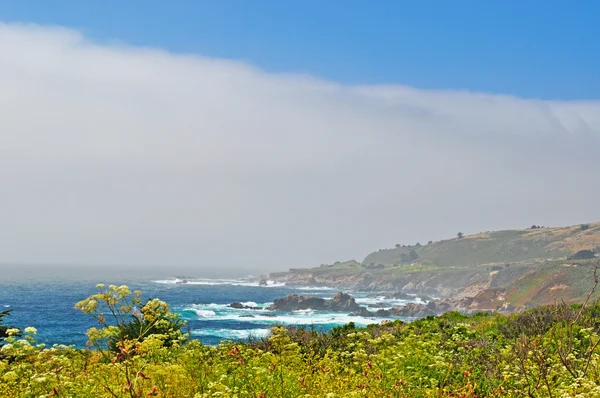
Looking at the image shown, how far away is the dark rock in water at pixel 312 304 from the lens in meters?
109

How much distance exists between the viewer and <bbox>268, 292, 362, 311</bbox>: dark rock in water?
10886 centimetres

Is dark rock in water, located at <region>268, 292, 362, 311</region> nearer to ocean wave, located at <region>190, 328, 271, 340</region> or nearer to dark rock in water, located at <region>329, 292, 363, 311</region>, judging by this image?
dark rock in water, located at <region>329, 292, 363, 311</region>

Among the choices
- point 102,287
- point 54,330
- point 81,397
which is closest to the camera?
point 81,397

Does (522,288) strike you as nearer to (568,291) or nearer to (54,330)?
(568,291)

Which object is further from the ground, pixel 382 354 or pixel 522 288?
pixel 382 354

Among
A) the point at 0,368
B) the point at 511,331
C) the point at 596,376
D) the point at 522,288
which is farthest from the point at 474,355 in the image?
the point at 522,288

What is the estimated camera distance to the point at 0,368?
27.7 feet

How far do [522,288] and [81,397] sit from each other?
105258 mm

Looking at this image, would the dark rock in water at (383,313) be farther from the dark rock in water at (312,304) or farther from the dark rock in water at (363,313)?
the dark rock in water at (312,304)

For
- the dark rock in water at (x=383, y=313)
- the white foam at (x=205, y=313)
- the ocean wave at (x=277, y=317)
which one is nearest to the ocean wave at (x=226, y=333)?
the ocean wave at (x=277, y=317)

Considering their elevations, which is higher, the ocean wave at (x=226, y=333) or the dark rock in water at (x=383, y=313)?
the ocean wave at (x=226, y=333)

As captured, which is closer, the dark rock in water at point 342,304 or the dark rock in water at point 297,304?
the dark rock in water at point 297,304

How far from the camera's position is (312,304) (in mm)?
112000

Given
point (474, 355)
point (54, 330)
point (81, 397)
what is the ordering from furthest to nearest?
point (54, 330) < point (474, 355) < point (81, 397)
